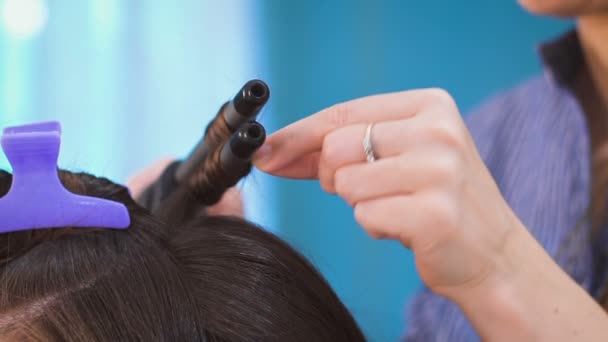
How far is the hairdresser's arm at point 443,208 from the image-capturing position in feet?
1.55

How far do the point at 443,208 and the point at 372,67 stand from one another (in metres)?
1.22

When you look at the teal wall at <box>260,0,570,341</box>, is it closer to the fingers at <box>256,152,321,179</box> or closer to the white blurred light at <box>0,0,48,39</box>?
the white blurred light at <box>0,0,48,39</box>

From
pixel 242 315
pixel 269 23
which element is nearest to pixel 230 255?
pixel 242 315

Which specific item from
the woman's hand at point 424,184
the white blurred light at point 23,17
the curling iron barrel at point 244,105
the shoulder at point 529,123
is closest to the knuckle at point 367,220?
the woman's hand at point 424,184

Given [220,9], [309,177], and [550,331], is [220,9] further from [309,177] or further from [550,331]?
[550,331]

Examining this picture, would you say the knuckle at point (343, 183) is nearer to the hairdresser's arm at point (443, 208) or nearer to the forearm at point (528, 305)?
the hairdresser's arm at point (443, 208)

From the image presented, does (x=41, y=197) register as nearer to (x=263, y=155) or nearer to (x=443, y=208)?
(x=263, y=155)

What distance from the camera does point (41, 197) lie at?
482 mm

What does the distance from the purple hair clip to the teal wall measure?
1.03 metres

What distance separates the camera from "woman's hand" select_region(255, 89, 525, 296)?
47cm

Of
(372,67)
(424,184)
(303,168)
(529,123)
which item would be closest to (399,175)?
(424,184)

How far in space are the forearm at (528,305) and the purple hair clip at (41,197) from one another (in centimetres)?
27

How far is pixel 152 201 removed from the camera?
0.66 meters

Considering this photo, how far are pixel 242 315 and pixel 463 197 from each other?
174 mm
